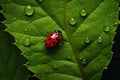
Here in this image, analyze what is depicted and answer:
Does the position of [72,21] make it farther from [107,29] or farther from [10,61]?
[10,61]

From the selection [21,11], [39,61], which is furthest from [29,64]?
[21,11]

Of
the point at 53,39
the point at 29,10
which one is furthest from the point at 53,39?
the point at 29,10

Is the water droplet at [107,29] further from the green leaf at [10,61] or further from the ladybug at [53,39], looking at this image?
the green leaf at [10,61]

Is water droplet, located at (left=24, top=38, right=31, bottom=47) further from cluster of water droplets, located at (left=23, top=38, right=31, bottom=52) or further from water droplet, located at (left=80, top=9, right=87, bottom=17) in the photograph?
water droplet, located at (left=80, top=9, right=87, bottom=17)

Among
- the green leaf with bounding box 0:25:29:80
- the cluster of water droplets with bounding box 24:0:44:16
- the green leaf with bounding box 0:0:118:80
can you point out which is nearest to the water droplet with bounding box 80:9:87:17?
the green leaf with bounding box 0:0:118:80

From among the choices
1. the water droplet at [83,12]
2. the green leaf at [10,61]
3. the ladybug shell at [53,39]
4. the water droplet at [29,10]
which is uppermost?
the water droplet at [29,10]

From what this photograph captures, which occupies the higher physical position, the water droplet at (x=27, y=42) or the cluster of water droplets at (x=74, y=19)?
the cluster of water droplets at (x=74, y=19)

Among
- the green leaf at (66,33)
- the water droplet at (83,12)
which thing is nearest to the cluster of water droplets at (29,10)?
the green leaf at (66,33)

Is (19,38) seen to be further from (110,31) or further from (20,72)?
(110,31)
